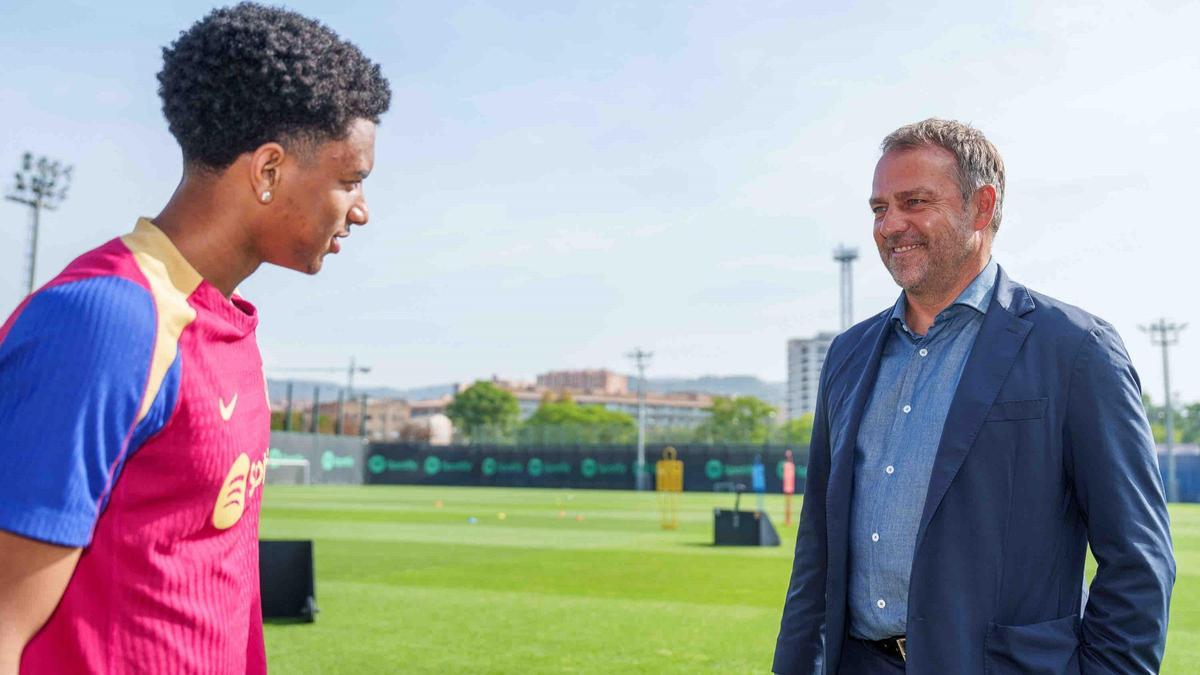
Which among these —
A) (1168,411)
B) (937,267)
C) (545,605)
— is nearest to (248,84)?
(937,267)

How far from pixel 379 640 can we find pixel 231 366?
6.54 metres

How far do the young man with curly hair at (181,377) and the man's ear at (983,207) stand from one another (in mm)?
1736

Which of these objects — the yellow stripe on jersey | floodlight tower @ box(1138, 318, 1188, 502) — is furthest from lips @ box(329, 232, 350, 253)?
floodlight tower @ box(1138, 318, 1188, 502)

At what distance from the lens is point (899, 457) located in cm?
272

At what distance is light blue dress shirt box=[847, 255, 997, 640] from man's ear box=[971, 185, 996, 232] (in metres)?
0.12

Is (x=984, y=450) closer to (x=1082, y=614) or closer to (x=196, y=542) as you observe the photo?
(x=1082, y=614)

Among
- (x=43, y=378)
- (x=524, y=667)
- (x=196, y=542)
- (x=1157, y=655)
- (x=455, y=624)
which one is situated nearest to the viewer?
(x=43, y=378)

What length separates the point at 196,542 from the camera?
1484 millimetres

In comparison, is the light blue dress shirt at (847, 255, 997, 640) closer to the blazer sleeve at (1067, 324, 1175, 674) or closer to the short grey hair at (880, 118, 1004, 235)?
the short grey hair at (880, 118, 1004, 235)

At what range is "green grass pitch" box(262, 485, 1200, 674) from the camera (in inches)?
275

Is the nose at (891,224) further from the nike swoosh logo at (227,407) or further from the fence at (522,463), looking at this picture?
the fence at (522,463)

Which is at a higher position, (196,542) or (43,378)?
(43,378)

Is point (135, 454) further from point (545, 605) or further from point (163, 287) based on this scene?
point (545, 605)

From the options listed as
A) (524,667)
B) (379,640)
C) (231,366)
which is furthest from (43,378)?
(379,640)
